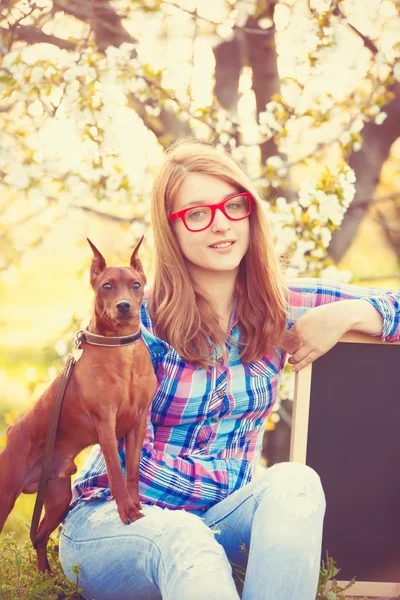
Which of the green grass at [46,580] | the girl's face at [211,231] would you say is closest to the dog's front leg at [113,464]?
the green grass at [46,580]

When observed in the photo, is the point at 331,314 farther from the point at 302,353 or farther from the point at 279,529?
the point at 279,529

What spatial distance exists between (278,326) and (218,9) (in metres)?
2.00

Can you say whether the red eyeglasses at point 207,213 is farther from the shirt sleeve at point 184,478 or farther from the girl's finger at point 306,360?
the shirt sleeve at point 184,478

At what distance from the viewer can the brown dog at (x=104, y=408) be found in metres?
1.85

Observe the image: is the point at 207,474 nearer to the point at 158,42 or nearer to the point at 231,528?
the point at 231,528

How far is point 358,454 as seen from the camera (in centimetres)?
247

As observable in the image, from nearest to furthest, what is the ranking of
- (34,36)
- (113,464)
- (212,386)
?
(113,464) < (212,386) < (34,36)

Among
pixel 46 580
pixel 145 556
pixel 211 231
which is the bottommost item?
pixel 46 580

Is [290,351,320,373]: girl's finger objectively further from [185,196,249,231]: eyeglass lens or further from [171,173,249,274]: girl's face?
[185,196,249,231]: eyeglass lens

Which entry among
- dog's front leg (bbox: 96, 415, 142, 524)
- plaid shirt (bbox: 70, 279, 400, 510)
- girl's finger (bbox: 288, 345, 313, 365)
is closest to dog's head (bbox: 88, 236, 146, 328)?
dog's front leg (bbox: 96, 415, 142, 524)

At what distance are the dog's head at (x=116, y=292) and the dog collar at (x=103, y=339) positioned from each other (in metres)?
0.03

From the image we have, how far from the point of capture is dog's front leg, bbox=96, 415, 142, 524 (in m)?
1.82

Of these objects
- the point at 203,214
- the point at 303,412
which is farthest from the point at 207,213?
the point at 303,412

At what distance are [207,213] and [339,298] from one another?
56cm
